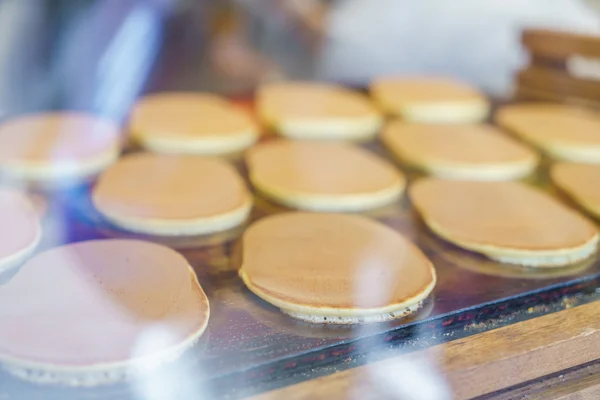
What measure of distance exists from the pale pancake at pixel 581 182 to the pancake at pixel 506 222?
0.20 feet

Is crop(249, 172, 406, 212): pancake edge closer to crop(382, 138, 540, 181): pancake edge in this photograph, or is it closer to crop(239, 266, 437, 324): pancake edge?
crop(382, 138, 540, 181): pancake edge

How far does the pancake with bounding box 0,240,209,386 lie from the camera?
0.71 m

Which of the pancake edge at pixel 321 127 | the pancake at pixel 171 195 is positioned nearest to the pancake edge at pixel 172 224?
the pancake at pixel 171 195

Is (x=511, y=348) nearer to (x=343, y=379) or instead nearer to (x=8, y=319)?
(x=343, y=379)

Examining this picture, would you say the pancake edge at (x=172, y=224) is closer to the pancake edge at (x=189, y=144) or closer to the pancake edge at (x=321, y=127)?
the pancake edge at (x=189, y=144)

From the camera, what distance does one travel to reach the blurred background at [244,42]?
2.11m

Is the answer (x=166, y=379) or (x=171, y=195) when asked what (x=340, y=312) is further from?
(x=171, y=195)

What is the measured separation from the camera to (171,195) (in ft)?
3.85

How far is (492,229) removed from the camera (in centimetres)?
111

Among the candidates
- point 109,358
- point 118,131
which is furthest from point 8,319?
point 118,131

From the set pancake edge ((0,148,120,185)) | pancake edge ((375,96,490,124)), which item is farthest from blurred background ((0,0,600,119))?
pancake edge ((0,148,120,185))

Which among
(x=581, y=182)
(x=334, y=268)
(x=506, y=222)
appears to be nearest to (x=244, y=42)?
(x=581, y=182)

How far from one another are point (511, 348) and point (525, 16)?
202 centimetres

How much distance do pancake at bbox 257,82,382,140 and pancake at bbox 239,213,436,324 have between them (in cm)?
52
